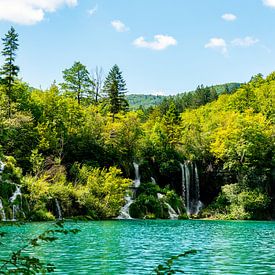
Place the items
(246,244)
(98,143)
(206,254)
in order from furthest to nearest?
(98,143), (246,244), (206,254)

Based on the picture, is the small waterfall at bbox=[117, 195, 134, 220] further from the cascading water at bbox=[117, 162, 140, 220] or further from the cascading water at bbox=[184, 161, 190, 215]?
the cascading water at bbox=[184, 161, 190, 215]

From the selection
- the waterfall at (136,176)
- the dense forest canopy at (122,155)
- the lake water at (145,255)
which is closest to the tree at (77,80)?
the dense forest canopy at (122,155)

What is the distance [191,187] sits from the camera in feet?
171

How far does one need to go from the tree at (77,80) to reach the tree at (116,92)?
3542 mm

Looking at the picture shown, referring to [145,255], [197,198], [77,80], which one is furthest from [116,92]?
[145,255]

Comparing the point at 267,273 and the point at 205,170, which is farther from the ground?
the point at 205,170

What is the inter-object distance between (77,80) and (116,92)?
5.73 metres

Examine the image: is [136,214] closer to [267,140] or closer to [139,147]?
[139,147]

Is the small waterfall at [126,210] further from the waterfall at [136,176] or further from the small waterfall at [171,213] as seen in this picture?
the small waterfall at [171,213]

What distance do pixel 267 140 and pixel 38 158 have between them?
27.5 metres

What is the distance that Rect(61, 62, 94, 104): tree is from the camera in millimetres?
60469

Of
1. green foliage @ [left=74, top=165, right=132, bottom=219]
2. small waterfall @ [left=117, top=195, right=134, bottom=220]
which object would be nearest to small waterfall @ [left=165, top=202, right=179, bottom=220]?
small waterfall @ [left=117, top=195, right=134, bottom=220]

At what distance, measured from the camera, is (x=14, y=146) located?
44.2 metres

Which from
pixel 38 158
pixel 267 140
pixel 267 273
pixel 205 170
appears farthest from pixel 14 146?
pixel 267 273
